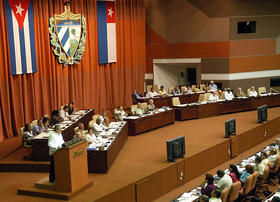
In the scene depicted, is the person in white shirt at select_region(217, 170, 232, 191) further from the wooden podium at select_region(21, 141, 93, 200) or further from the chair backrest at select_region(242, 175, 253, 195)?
the wooden podium at select_region(21, 141, 93, 200)

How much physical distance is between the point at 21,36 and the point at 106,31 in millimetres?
4646

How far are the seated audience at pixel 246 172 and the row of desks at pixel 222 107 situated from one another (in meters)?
6.01

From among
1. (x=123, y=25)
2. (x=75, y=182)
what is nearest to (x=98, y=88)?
(x=123, y=25)

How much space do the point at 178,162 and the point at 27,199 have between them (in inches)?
142

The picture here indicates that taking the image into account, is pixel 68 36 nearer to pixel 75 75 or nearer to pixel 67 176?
pixel 75 75

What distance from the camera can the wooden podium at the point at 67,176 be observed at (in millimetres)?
7141

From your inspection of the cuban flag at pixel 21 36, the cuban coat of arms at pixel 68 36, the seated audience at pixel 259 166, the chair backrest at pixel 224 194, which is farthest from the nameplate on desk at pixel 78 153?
the cuban coat of arms at pixel 68 36

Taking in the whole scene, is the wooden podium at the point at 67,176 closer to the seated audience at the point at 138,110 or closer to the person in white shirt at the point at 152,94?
the seated audience at the point at 138,110

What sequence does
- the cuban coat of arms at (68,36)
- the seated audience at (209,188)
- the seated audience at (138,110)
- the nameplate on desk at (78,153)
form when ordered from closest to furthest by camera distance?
the seated audience at (209,188), the nameplate on desk at (78,153), the seated audience at (138,110), the cuban coat of arms at (68,36)

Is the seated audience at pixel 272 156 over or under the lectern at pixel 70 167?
under

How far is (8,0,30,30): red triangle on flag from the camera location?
11.9 metres

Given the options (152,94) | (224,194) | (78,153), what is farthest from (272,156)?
(152,94)

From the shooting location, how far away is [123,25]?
17141 mm

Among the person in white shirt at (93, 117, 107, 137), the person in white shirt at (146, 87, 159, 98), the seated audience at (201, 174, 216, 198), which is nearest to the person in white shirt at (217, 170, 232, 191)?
the seated audience at (201, 174, 216, 198)
